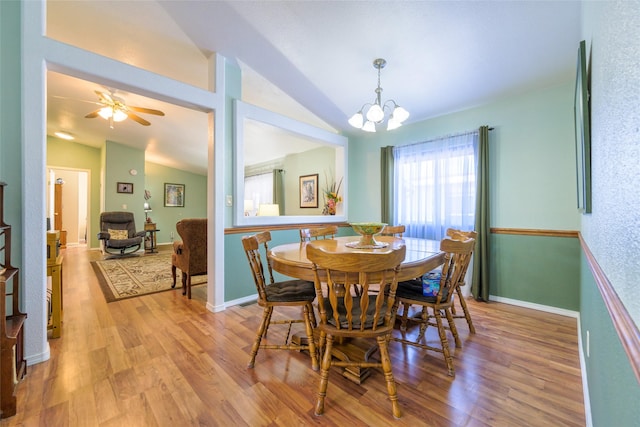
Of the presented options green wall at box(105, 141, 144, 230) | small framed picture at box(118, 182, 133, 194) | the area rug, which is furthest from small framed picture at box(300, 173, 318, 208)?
small framed picture at box(118, 182, 133, 194)

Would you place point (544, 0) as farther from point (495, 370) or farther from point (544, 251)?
point (495, 370)

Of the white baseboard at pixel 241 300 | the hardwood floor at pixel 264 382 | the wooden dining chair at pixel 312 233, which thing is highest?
the wooden dining chair at pixel 312 233

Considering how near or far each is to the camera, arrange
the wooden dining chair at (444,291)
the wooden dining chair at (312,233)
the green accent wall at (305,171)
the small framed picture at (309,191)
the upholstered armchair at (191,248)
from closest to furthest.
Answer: the wooden dining chair at (444,291) < the wooden dining chair at (312,233) < the upholstered armchair at (191,248) < the green accent wall at (305,171) < the small framed picture at (309,191)

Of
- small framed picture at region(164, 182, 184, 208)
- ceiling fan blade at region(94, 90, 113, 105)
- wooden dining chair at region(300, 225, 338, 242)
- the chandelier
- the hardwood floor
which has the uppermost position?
ceiling fan blade at region(94, 90, 113, 105)

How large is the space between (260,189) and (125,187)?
3542 millimetres

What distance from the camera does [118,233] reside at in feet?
19.4

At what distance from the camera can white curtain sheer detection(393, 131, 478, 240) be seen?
321 cm

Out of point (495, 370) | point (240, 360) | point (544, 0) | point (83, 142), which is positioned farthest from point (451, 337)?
point (83, 142)

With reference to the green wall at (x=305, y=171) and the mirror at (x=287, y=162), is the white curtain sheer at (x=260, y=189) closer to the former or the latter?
the mirror at (x=287, y=162)

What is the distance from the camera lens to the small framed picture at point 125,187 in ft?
22.0

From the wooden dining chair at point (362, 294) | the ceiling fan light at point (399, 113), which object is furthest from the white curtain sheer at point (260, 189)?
the wooden dining chair at point (362, 294)

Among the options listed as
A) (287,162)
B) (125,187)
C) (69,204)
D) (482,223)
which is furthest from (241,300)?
(69,204)

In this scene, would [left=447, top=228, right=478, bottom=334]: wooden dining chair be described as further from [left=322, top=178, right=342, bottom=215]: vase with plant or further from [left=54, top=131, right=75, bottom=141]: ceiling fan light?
[left=54, top=131, right=75, bottom=141]: ceiling fan light

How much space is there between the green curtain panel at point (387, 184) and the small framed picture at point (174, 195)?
7.43m
